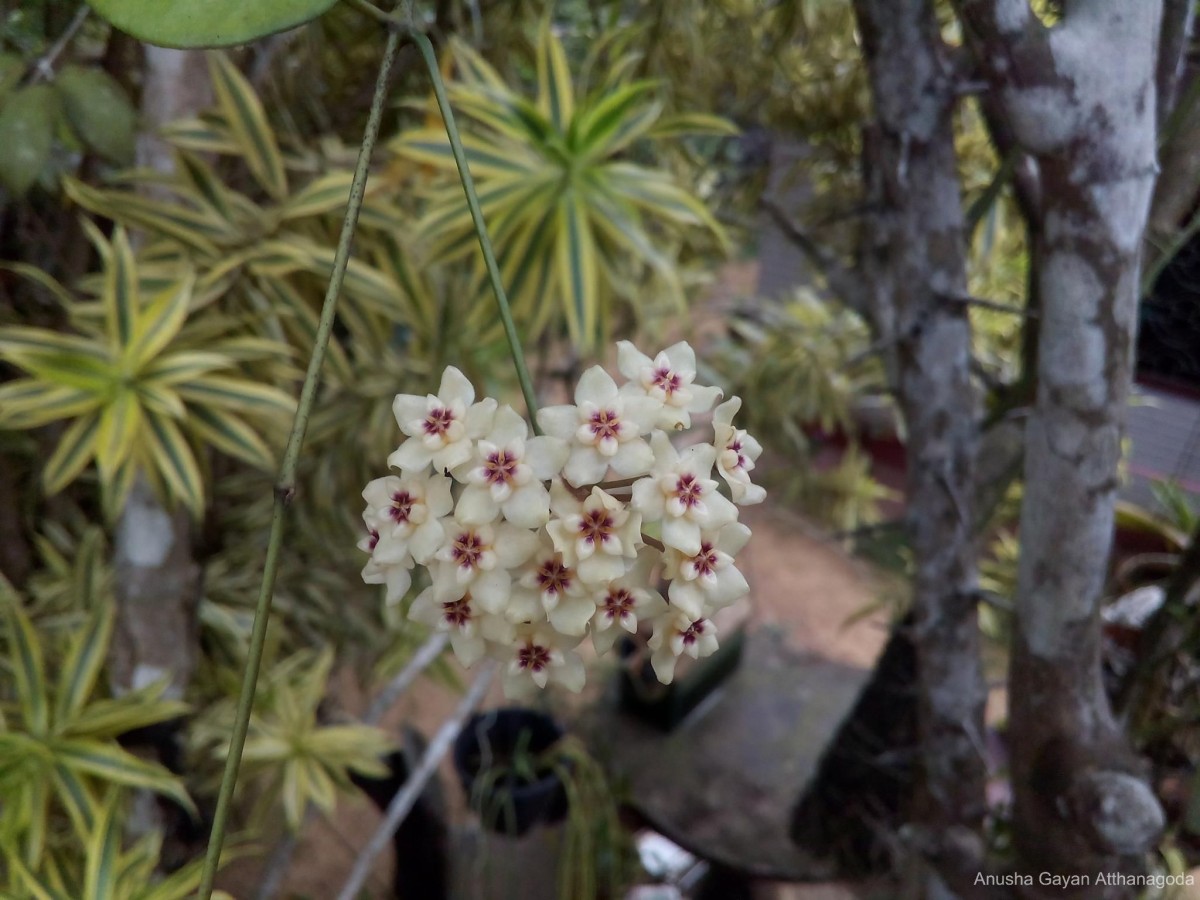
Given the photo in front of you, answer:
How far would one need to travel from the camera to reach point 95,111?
2.55 feet

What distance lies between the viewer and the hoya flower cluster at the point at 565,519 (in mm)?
395

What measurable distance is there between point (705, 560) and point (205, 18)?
0.33 m

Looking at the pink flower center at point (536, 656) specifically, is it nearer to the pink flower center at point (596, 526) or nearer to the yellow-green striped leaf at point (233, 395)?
the pink flower center at point (596, 526)

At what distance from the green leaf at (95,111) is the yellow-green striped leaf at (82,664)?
490 mm

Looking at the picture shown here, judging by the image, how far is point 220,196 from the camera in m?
0.99

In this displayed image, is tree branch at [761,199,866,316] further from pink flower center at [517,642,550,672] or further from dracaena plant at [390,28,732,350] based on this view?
pink flower center at [517,642,550,672]

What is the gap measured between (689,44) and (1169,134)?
910mm

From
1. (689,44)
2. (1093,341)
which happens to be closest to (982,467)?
(1093,341)

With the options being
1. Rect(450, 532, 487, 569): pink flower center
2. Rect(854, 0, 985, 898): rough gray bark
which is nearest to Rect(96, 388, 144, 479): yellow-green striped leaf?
Rect(450, 532, 487, 569): pink flower center

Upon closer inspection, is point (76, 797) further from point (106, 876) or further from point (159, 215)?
point (159, 215)

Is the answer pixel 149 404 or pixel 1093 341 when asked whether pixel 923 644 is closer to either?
pixel 1093 341

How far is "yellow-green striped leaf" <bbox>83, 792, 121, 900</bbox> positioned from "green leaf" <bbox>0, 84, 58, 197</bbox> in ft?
1.87

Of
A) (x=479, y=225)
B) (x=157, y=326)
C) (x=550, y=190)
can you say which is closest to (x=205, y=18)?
(x=479, y=225)

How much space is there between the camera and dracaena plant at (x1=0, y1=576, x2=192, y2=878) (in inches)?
33.0
